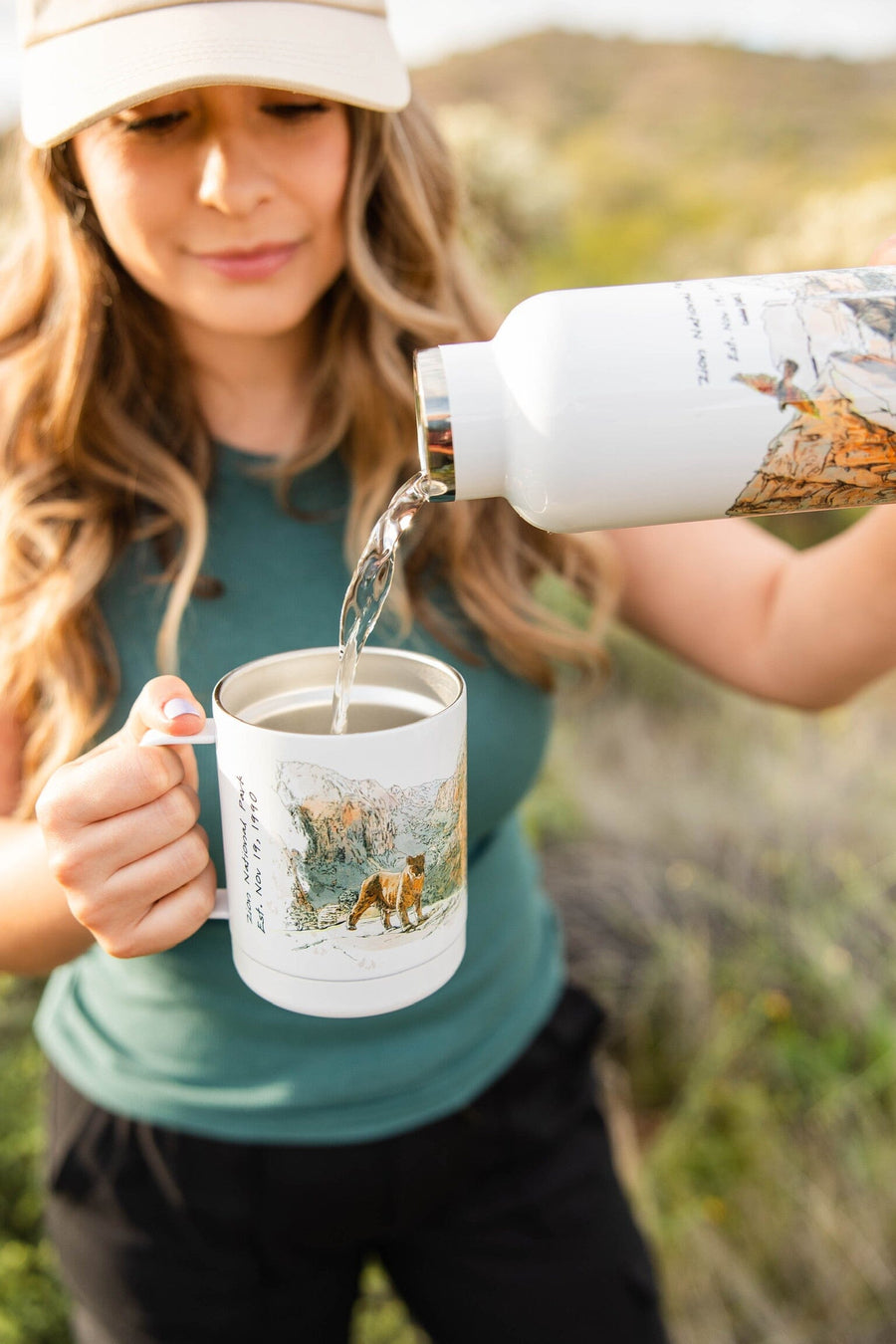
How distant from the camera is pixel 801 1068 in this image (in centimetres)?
220

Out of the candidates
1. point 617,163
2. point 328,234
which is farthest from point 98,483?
point 617,163

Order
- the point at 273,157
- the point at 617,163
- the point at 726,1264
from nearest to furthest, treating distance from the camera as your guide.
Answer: the point at 273,157
the point at 726,1264
the point at 617,163

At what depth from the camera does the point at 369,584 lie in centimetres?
98

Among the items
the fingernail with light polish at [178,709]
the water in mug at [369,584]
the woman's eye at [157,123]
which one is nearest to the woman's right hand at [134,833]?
the fingernail with light polish at [178,709]

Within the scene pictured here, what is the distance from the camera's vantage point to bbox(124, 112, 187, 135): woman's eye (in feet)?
3.66

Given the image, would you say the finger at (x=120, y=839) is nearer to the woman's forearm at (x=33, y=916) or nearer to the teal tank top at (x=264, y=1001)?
the woman's forearm at (x=33, y=916)

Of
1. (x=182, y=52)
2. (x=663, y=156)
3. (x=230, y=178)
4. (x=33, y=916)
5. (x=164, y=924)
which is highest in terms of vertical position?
(x=182, y=52)

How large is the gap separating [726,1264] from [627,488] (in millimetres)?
1758

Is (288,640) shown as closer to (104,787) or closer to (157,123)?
(104,787)

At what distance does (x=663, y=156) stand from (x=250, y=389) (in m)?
8.10

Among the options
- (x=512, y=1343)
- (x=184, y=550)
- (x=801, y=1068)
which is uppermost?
(x=184, y=550)

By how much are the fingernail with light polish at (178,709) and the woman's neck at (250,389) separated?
26.4 inches

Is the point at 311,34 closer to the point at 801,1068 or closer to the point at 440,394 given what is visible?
the point at 440,394

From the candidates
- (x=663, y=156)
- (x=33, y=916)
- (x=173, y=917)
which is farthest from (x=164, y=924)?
(x=663, y=156)
